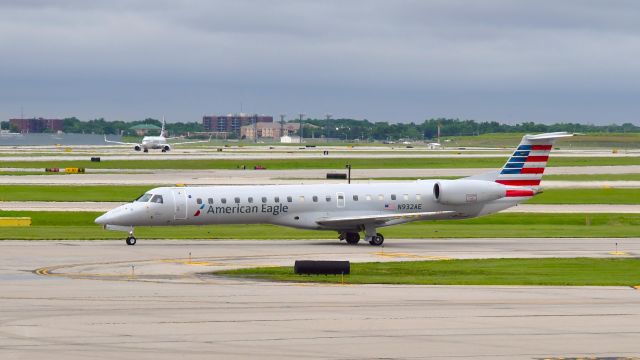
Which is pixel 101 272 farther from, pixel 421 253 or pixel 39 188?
pixel 39 188

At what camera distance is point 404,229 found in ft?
208

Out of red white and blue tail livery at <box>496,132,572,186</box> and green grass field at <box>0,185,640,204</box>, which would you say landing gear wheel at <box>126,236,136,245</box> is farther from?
green grass field at <box>0,185,640,204</box>

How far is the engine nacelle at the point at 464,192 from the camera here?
55.0m

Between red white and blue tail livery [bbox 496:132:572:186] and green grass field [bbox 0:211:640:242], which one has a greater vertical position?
red white and blue tail livery [bbox 496:132:572:186]

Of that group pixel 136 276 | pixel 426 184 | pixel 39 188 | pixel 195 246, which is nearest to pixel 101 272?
pixel 136 276

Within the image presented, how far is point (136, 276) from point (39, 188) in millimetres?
58100

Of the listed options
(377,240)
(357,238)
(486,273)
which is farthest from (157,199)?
(486,273)

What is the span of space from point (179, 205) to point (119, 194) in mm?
37387

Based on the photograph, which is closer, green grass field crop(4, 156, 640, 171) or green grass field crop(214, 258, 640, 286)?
green grass field crop(214, 258, 640, 286)

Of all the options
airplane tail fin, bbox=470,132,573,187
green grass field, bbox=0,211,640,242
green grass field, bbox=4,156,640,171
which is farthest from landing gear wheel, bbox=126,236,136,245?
green grass field, bbox=4,156,640,171

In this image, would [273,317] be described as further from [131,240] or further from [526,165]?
[526,165]

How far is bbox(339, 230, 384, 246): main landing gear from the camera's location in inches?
2124

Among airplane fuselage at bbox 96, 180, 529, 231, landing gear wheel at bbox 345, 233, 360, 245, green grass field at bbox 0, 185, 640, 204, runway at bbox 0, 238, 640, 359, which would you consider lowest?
green grass field at bbox 0, 185, 640, 204

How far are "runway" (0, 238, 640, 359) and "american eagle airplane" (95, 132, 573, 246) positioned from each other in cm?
846
